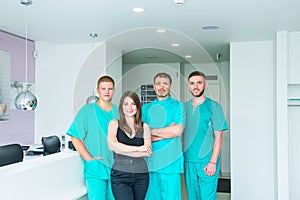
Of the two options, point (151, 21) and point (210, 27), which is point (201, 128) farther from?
point (210, 27)

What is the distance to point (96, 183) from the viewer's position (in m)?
2.64

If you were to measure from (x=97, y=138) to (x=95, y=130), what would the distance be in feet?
0.21

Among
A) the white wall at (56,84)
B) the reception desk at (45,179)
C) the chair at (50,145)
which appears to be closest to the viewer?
the reception desk at (45,179)

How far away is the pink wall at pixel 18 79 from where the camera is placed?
13.2 feet

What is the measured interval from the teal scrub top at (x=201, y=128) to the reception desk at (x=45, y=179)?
2.93ft

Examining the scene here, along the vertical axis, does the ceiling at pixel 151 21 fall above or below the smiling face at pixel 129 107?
above

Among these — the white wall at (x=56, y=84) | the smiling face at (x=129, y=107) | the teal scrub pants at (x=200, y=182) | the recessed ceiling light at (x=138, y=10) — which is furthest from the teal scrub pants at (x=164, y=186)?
the white wall at (x=56, y=84)

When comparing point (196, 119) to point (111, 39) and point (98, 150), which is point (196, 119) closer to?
point (98, 150)

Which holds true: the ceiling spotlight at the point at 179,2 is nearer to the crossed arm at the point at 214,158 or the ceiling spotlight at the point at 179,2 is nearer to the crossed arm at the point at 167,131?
the crossed arm at the point at 167,131

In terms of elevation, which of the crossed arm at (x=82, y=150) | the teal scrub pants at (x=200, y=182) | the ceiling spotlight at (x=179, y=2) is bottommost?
the teal scrub pants at (x=200, y=182)

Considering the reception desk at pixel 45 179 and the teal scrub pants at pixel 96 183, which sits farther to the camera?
the teal scrub pants at pixel 96 183

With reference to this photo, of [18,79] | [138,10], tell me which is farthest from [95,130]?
[18,79]

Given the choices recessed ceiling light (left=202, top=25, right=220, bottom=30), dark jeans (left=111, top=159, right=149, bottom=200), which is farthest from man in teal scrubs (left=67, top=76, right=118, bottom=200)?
recessed ceiling light (left=202, top=25, right=220, bottom=30)

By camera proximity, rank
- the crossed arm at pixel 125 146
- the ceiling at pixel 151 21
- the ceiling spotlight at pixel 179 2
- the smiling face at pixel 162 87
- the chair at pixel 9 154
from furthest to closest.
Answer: the chair at pixel 9 154 → the ceiling at pixel 151 21 → the ceiling spotlight at pixel 179 2 → the smiling face at pixel 162 87 → the crossed arm at pixel 125 146
